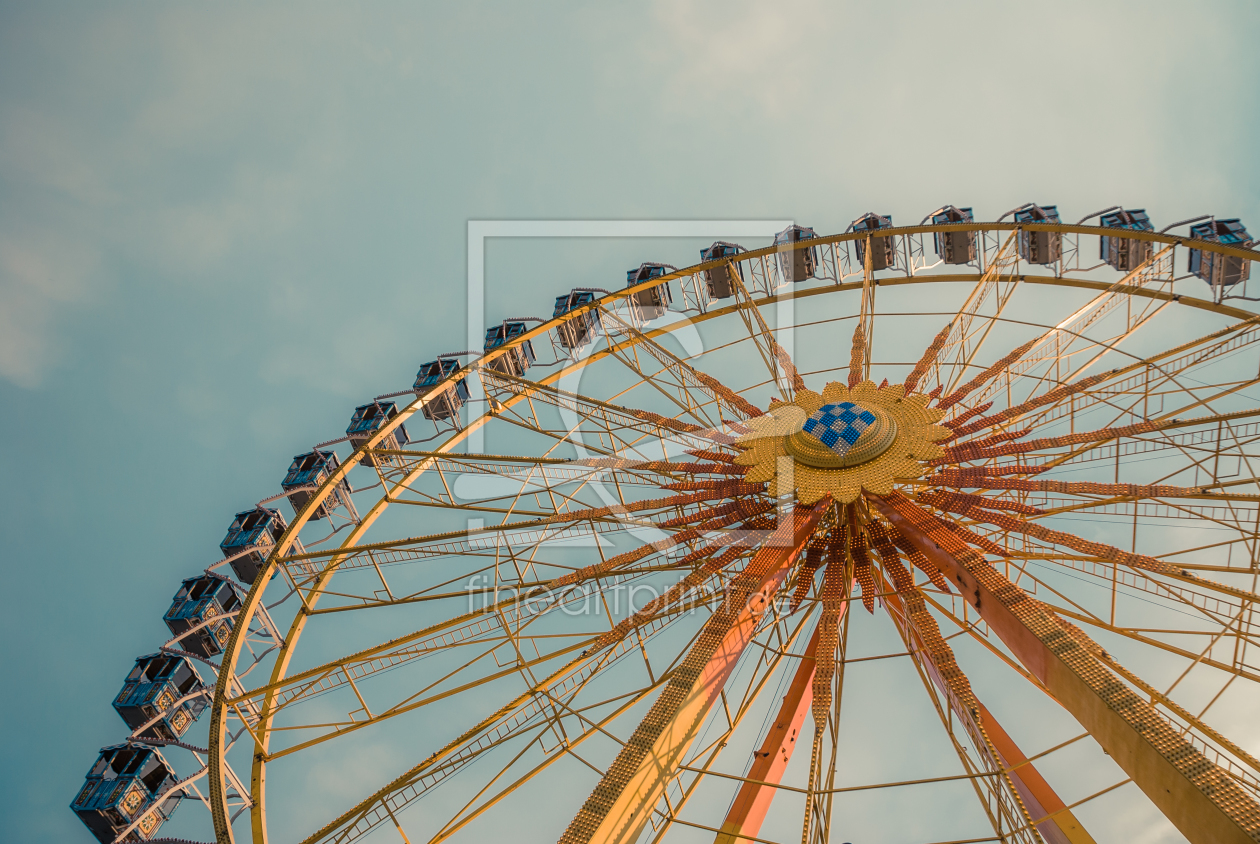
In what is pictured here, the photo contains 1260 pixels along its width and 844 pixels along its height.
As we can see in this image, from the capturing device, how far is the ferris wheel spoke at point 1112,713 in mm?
9180

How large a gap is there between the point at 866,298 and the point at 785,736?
40.4 feet

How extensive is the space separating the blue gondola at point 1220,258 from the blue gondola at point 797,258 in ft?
32.8

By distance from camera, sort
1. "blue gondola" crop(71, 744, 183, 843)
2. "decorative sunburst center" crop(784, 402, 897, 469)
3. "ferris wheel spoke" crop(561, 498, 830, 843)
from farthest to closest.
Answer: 1. "blue gondola" crop(71, 744, 183, 843)
2. "decorative sunburst center" crop(784, 402, 897, 469)
3. "ferris wheel spoke" crop(561, 498, 830, 843)

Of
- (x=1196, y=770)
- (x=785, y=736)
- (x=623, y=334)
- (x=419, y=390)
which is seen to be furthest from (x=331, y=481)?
(x=1196, y=770)

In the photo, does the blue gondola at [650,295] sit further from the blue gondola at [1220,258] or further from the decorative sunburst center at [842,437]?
the blue gondola at [1220,258]

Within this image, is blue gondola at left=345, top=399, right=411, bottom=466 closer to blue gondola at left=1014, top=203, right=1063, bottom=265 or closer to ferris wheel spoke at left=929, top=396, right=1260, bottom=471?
ferris wheel spoke at left=929, top=396, right=1260, bottom=471

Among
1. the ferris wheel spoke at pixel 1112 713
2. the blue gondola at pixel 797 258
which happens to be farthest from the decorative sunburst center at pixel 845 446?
the blue gondola at pixel 797 258

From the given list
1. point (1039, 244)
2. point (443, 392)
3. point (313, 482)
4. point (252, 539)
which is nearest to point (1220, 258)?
point (1039, 244)

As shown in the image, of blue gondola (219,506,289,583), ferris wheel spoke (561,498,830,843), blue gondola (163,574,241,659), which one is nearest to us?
ferris wheel spoke (561,498,830,843)

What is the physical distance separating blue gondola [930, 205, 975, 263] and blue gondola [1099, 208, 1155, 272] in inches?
139

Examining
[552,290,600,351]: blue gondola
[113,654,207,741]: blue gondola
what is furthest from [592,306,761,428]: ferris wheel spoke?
[113,654,207,741]: blue gondola

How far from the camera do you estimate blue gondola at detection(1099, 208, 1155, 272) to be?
2203 cm

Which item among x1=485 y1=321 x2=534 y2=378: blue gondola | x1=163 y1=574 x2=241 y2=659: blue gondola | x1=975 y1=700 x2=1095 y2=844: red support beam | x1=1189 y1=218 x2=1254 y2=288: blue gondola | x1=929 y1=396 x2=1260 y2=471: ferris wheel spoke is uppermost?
x1=1189 y1=218 x2=1254 y2=288: blue gondola

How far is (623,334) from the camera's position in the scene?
25.5 m
